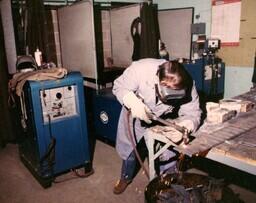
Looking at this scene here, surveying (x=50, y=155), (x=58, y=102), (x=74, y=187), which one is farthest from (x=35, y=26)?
(x=74, y=187)

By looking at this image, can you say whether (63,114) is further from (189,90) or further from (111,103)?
(189,90)

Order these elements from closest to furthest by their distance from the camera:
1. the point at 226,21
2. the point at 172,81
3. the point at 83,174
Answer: the point at 172,81
the point at 83,174
the point at 226,21

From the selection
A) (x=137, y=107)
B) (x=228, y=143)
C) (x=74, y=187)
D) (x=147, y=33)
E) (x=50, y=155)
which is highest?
(x=147, y=33)

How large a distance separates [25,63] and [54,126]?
2.47ft

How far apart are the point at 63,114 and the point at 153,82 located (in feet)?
2.89

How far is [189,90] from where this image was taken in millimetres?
1892

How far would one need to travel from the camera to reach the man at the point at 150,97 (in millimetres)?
1610

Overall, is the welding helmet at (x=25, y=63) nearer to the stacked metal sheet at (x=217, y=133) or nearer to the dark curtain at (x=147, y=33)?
the dark curtain at (x=147, y=33)

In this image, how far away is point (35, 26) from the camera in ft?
10.0

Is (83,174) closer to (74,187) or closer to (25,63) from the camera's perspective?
(74,187)

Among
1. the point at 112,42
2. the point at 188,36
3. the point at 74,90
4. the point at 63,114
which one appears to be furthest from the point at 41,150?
the point at 188,36

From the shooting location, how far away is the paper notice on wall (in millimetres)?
3307

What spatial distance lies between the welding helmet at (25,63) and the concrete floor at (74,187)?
1.00 meters

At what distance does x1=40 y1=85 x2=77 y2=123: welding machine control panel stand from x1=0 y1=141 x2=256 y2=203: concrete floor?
2.01ft
